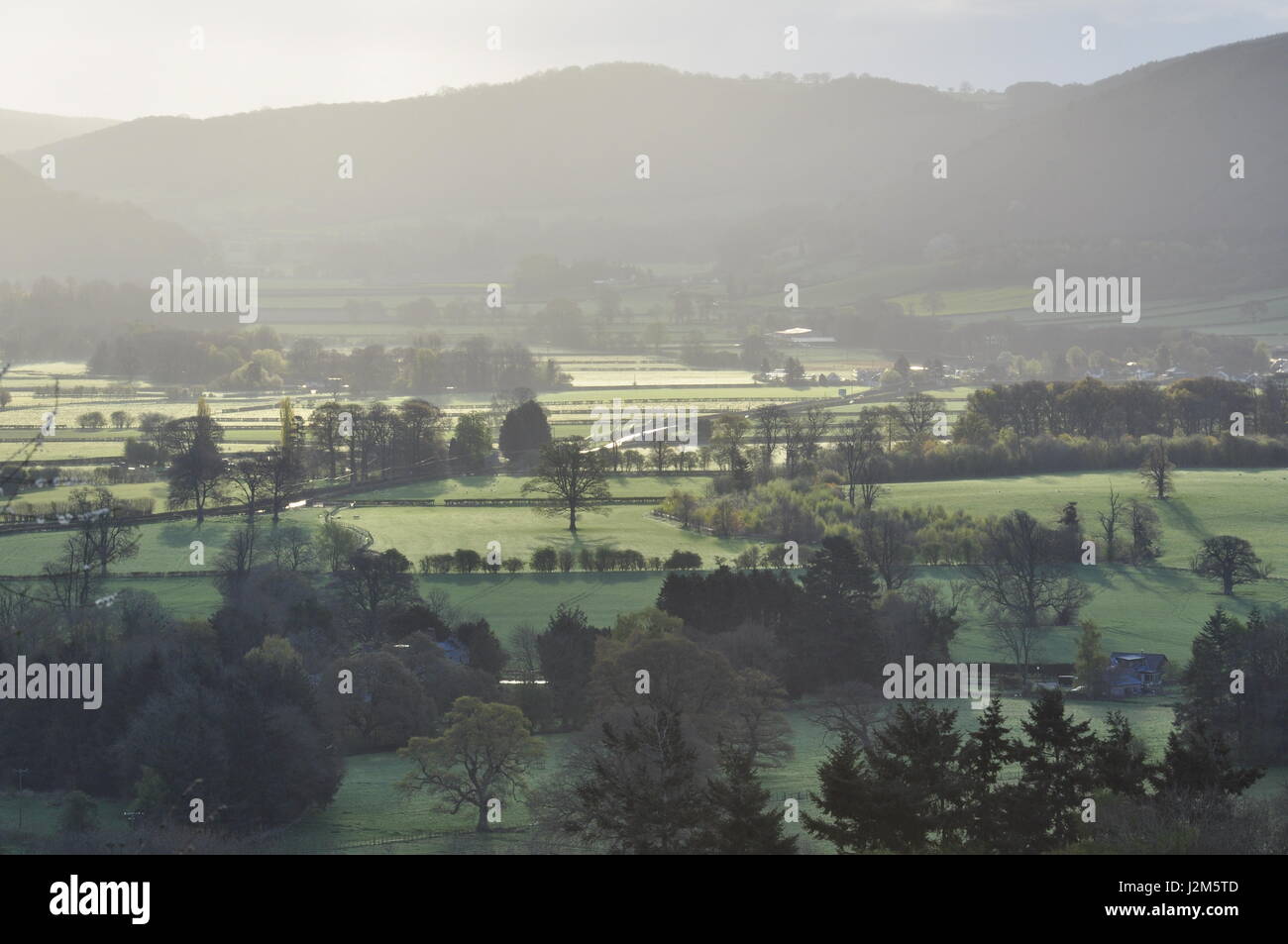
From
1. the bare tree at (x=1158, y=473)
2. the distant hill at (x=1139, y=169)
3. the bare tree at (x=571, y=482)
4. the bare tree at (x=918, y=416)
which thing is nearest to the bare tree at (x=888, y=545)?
the bare tree at (x=571, y=482)

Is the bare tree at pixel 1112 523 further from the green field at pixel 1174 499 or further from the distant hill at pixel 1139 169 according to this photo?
the distant hill at pixel 1139 169

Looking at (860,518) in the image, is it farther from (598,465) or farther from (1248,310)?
(1248,310)

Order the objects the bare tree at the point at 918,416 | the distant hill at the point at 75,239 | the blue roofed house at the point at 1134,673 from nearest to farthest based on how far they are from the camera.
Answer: the blue roofed house at the point at 1134,673
the bare tree at the point at 918,416
the distant hill at the point at 75,239

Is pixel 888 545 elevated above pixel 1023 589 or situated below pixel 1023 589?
above

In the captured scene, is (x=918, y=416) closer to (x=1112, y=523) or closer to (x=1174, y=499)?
(x=1174, y=499)

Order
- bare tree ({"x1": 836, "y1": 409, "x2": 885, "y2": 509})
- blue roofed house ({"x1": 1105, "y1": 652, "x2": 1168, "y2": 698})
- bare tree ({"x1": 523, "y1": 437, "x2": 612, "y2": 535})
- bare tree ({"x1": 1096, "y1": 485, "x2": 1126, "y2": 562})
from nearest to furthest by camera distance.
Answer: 1. blue roofed house ({"x1": 1105, "y1": 652, "x2": 1168, "y2": 698})
2. bare tree ({"x1": 1096, "y1": 485, "x2": 1126, "y2": 562})
3. bare tree ({"x1": 523, "y1": 437, "x2": 612, "y2": 535})
4. bare tree ({"x1": 836, "y1": 409, "x2": 885, "y2": 509})

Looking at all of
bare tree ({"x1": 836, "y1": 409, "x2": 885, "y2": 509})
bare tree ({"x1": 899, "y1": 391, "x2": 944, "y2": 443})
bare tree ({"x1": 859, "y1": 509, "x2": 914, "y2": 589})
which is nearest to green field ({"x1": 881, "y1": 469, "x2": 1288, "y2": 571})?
bare tree ({"x1": 836, "y1": 409, "x2": 885, "y2": 509})

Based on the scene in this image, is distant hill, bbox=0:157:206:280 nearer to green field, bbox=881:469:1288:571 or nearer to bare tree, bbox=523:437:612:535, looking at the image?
bare tree, bbox=523:437:612:535

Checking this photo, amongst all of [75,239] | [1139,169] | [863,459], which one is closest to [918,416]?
[863,459]
